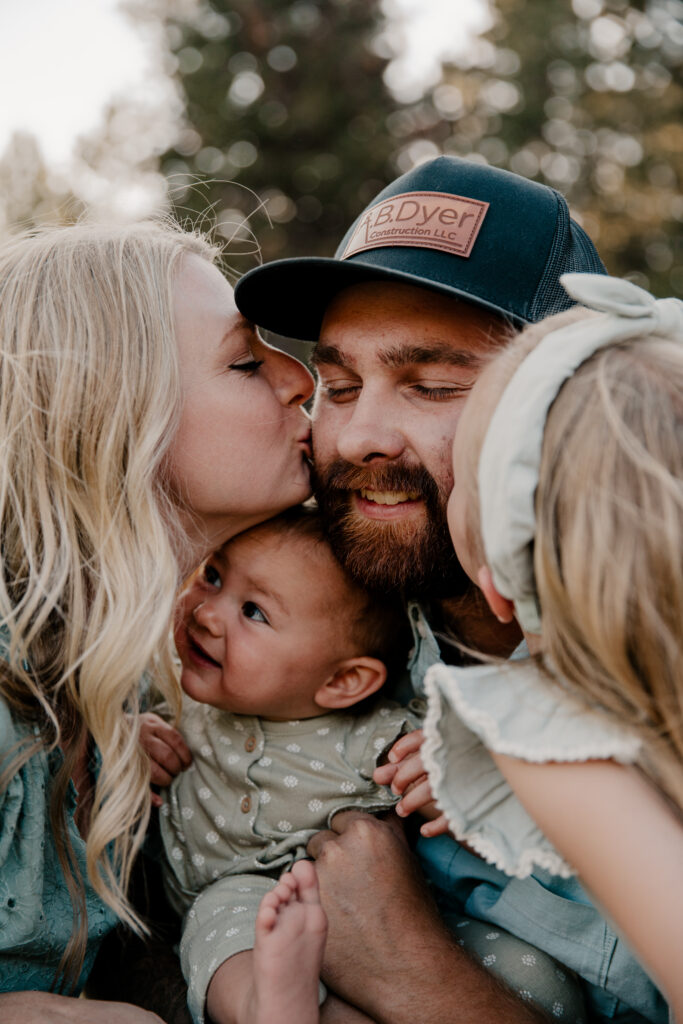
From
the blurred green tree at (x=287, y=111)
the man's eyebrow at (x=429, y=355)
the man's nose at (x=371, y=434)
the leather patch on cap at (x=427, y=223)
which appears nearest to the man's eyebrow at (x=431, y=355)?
the man's eyebrow at (x=429, y=355)

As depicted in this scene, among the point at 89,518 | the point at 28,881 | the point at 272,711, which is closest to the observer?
the point at 28,881

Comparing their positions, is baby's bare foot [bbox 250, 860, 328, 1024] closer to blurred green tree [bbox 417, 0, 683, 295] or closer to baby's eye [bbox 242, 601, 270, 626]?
baby's eye [bbox 242, 601, 270, 626]

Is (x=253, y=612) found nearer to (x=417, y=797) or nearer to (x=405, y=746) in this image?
(x=405, y=746)

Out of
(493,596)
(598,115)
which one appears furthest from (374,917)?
(598,115)

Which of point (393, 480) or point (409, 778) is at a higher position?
point (393, 480)

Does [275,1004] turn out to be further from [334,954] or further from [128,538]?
[128,538]

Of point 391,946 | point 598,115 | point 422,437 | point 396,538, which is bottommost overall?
point 598,115

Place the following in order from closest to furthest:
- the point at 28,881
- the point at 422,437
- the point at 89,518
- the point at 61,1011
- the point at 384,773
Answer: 1. the point at 61,1011
2. the point at 28,881
3. the point at 384,773
4. the point at 89,518
5. the point at 422,437

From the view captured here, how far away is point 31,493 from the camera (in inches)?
92.7

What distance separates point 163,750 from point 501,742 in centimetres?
142

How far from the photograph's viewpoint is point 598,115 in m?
18.3

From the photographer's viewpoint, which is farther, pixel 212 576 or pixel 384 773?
pixel 212 576

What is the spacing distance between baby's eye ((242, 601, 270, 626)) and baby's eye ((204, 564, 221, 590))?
0.44ft

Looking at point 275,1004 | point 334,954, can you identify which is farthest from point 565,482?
point 334,954
